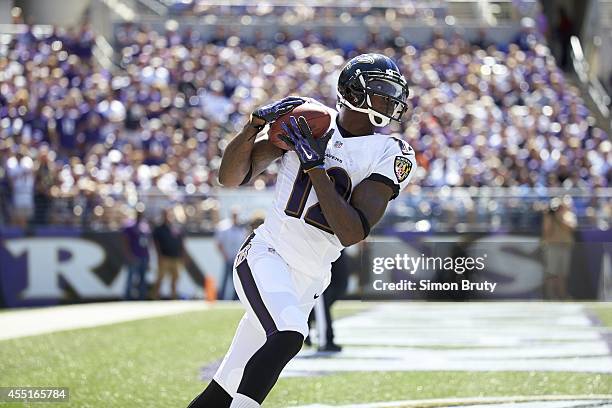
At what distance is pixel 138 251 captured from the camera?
56.5 ft

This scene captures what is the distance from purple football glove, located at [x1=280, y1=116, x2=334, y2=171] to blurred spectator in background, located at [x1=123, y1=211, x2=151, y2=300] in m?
12.7

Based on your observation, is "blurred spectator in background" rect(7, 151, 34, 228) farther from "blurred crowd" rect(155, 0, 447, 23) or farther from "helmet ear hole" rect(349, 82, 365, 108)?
"helmet ear hole" rect(349, 82, 365, 108)

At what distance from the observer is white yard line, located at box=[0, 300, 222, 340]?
12508 mm

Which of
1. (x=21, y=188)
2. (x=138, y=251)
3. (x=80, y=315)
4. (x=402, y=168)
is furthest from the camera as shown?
(x=138, y=251)

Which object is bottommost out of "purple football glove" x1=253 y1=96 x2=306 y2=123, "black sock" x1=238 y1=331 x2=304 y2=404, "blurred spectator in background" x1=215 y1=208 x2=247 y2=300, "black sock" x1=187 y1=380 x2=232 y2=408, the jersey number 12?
"blurred spectator in background" x1=215 y1=208 x2=247 y2=300

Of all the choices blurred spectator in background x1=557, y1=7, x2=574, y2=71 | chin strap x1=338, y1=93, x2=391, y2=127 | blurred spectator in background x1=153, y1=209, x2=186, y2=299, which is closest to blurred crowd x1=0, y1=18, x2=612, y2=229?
blurred spectator in background x1=153, y1=209, x2=186, y2=299

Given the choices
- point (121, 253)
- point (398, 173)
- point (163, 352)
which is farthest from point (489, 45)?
point (398, 173)

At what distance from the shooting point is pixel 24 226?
17219 mm

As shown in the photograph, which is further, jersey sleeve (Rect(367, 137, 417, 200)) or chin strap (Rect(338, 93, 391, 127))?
chin strap (Rect(338, 93, 391, 127))

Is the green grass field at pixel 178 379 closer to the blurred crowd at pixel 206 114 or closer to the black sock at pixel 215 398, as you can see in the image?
the black sock at pixel 215 398

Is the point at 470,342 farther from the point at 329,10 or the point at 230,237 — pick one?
the point at 329,10

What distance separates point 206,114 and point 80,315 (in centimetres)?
743

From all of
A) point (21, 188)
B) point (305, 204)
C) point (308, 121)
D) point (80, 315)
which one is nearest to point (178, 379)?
point (305, 204)

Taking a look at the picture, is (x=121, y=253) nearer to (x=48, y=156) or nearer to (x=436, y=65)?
(x=48, y=156)
